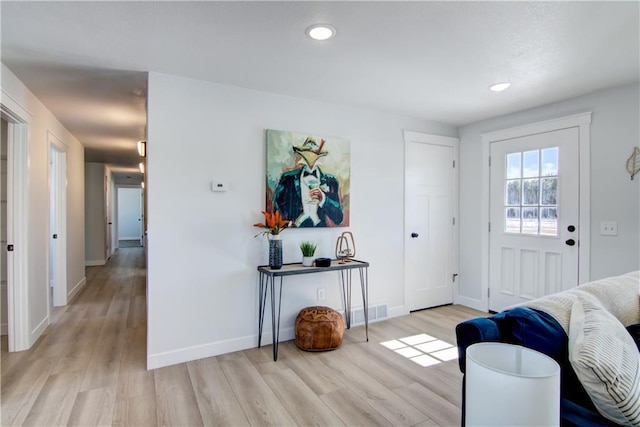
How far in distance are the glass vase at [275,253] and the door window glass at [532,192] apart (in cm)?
264

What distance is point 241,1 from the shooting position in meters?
1.77

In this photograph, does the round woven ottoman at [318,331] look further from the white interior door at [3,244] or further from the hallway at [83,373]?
the white interior door at [3,244]

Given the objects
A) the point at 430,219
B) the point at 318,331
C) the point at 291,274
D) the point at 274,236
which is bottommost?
the point at 318,331

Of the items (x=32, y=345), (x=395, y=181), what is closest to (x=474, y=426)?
(x=395, y=181)

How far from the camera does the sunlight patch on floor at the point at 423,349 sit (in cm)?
286

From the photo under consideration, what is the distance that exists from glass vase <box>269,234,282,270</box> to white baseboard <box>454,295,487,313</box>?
8.70 ft

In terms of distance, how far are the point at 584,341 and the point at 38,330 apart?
4.22m

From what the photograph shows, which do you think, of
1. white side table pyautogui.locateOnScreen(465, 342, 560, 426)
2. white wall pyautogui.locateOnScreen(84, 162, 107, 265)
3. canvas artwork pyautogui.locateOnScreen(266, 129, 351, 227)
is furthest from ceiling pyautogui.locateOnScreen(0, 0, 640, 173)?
white wall pyautogui.locateOnScreen(84, 162, 107, 265)

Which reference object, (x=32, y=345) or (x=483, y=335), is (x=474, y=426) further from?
(x=32, y=345)

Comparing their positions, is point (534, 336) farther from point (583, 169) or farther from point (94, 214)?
point (94, 214)

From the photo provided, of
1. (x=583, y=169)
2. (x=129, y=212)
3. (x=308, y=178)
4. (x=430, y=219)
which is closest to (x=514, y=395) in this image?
(x=308, y=178)

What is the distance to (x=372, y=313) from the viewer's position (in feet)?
12.5

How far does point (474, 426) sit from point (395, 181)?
3.22 metres

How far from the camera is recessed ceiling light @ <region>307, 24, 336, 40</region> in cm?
203
